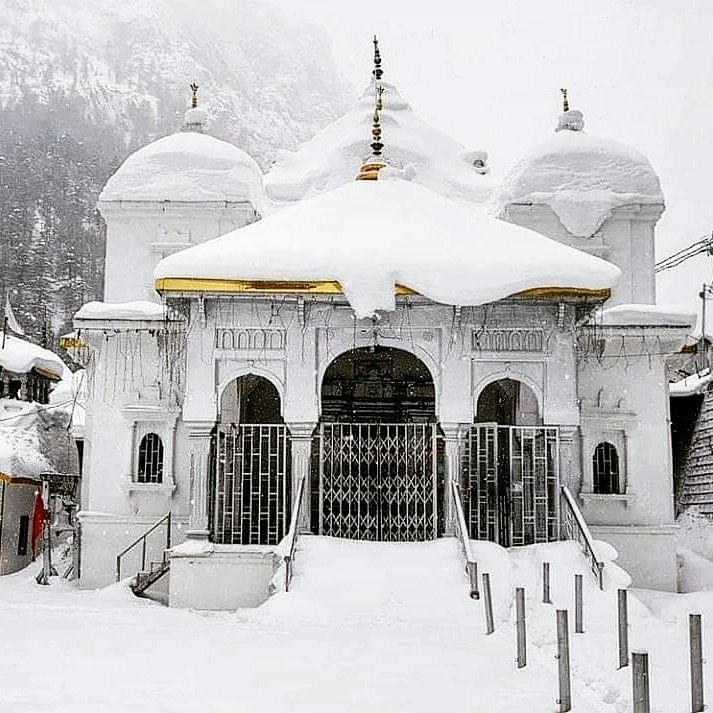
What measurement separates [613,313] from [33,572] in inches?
520

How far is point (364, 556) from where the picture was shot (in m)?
15.3

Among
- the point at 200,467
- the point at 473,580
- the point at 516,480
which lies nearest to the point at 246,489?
the point at 200,467

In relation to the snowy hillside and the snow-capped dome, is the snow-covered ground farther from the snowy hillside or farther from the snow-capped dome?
the snowy hillside

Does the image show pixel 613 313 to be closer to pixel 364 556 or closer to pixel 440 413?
pixel 440 413

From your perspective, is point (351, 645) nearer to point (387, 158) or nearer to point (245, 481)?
point (245, 481)

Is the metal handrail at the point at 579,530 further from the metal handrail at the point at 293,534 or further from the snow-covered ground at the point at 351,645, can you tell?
the metal handrail at the point at 293,534

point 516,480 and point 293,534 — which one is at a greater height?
point 516,480

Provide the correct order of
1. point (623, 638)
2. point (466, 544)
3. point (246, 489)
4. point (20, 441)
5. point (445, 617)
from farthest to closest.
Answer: point (20, 441), point (246, 489), point (466, 544), point (445, 617), point (623, 638)

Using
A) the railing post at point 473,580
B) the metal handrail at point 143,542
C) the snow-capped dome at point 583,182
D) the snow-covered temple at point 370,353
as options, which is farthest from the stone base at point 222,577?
the snow-capped dome at point 583,182

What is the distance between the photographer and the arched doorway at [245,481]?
1727 centimetres

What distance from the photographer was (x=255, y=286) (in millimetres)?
16094

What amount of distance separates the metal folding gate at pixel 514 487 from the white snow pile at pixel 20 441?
33.7 feet

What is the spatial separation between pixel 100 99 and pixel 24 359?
214 ft

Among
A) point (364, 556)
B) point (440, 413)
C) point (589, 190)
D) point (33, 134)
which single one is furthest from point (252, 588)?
point (33, 134)
